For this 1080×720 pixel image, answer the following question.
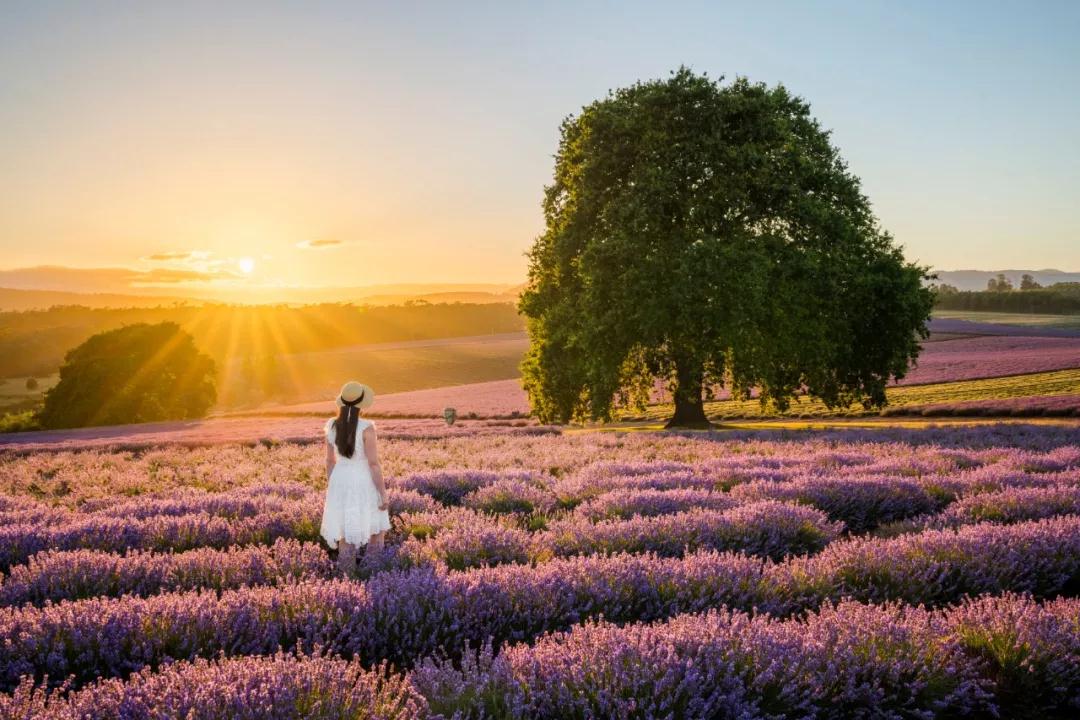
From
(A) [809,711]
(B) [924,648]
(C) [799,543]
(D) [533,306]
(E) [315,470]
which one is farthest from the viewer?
(D) [533,306]

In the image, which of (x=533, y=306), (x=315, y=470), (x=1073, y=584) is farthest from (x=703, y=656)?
(x=533, y=306)

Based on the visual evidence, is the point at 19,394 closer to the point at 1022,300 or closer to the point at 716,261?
the point at 716,261

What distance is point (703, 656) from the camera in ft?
12.1

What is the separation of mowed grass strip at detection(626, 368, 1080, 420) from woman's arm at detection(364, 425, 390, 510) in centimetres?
2470

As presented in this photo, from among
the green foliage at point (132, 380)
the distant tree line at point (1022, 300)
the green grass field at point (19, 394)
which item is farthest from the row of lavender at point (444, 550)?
the distant tree line at point (1022, 300)

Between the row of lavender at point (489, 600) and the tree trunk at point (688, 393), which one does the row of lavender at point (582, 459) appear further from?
the tree trunk at point (688, 393)

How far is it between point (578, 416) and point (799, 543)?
20984 millimetres

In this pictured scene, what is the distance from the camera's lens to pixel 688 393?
81.4ft

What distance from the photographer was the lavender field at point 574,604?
336 cm

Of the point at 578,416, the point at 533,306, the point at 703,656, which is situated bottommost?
the point at 578,416

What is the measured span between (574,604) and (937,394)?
111ft

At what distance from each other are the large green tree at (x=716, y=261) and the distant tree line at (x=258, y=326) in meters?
63.5

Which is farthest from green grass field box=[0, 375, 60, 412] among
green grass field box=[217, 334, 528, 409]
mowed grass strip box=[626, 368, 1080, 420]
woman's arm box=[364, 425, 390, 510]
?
woman's arm box=[364, 425, 390, 510]

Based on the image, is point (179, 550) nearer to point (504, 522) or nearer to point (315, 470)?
point (504, 522)
